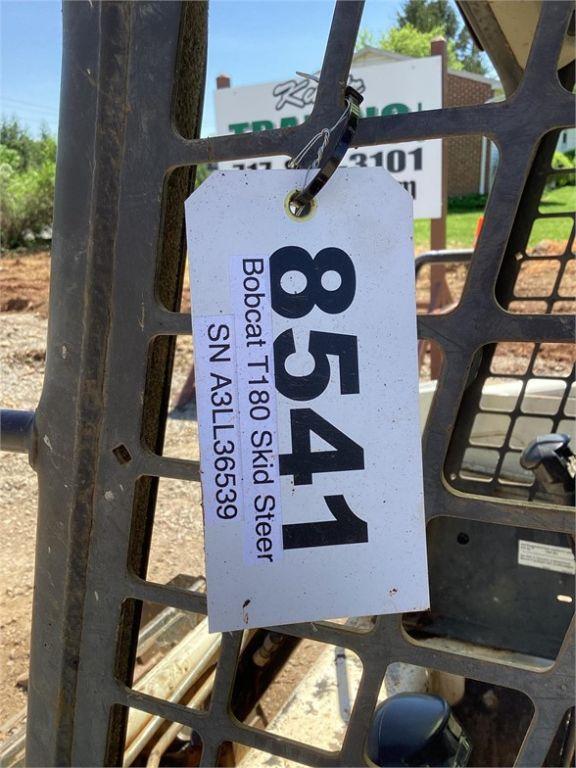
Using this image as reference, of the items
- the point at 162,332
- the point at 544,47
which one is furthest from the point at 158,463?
the point at 544,47

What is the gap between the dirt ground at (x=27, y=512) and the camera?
8.07ft

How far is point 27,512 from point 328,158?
11.6 feet

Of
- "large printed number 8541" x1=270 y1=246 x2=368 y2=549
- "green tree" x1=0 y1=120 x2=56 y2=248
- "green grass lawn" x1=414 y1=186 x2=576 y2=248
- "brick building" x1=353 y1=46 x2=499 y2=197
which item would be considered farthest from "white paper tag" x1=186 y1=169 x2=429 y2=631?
"brick building" x1=353 y1=46 x2=499 y2=197

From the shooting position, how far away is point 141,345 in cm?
75

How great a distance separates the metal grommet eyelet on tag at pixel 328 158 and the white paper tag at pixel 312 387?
0.01m

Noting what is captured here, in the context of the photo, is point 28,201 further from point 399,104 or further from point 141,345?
point 141,345

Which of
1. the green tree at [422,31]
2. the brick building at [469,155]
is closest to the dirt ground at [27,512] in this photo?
the brick building at [469,155]

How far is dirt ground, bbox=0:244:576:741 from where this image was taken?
246cm

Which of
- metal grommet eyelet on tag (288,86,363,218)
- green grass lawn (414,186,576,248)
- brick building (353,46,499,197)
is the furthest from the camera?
brick building (353,46,499,197)

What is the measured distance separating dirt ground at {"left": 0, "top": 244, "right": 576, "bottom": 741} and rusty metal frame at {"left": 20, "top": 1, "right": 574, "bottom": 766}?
3.81 ft

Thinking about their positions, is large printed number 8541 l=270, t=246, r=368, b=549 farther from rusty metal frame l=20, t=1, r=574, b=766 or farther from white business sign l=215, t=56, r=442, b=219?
white business sign l=215, t=56, r=442, b=219

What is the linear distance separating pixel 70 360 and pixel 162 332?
14cm

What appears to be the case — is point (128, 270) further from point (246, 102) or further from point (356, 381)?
point (246, 102)

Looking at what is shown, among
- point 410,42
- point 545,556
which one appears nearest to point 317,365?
point 545,556
